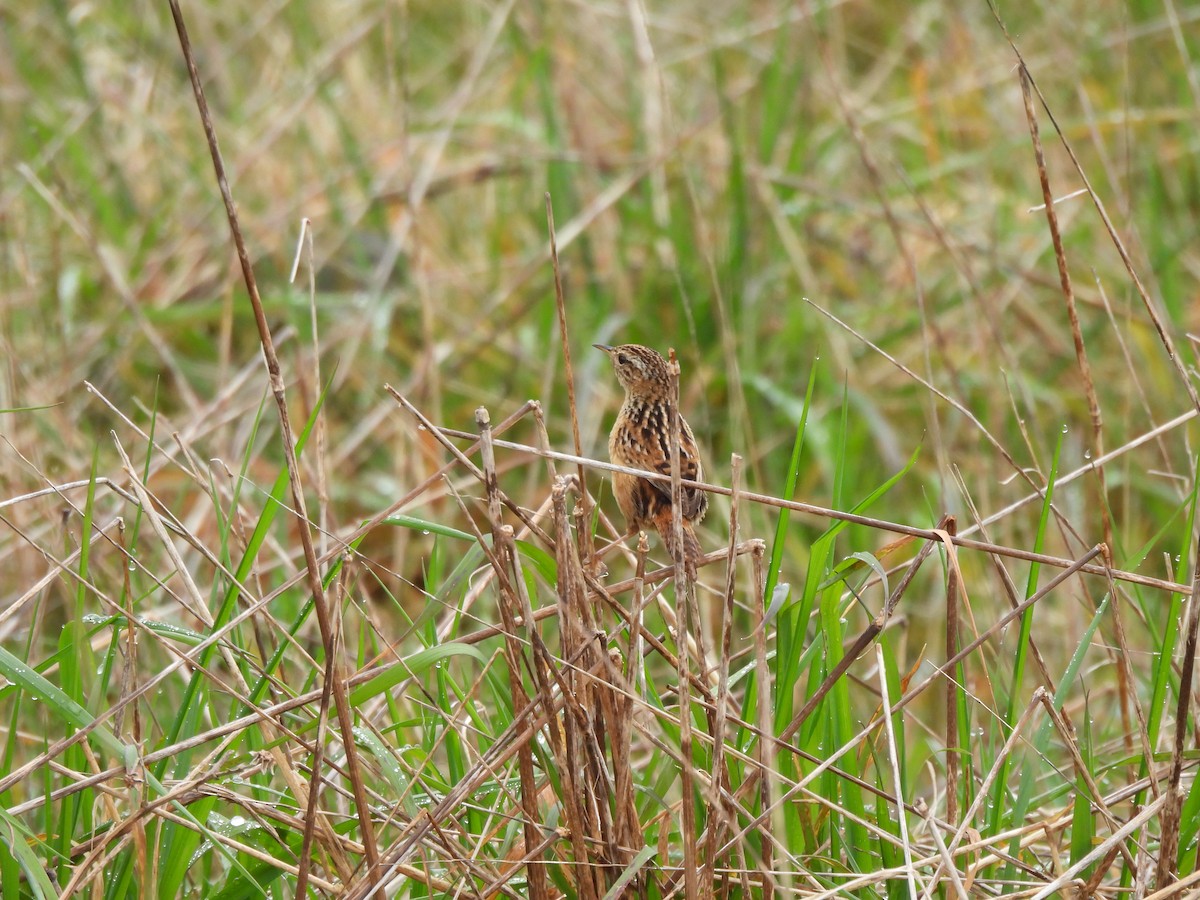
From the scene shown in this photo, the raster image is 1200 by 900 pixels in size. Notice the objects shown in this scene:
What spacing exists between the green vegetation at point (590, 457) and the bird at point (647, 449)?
0.25 metres

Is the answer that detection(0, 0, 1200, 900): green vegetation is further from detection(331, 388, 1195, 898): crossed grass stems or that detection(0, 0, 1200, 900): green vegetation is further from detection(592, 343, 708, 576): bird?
detection(592, 343, 708, 576): bird

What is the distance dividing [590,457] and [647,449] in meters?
1.68

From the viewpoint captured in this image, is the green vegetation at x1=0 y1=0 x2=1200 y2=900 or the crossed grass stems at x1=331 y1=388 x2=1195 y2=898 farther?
the green vegetation at x1=0 y1=0 x2=1200 y2=900

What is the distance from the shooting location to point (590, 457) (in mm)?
Result: 5852

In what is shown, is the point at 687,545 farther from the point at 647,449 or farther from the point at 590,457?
the point at 590,457

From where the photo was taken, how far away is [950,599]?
278 centimetres

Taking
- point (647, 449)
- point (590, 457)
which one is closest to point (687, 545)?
point (647, 449)

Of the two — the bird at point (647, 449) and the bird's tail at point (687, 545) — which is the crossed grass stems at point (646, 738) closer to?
the bird's tail at point (687, 545)

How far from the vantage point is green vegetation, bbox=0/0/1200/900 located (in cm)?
268

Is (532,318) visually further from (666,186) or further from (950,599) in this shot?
(950,599)

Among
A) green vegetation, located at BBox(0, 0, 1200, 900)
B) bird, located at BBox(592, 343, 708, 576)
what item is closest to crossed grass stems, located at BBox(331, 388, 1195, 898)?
green vegetation, located at BBox(0, 0, 1200, 900)

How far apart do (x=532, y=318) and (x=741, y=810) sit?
198 inches

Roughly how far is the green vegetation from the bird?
0.81 ft

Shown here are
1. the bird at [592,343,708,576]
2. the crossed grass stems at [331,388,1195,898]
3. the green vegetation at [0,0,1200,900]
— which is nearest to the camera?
the crossed grass stems at [331,388,1195,898]
